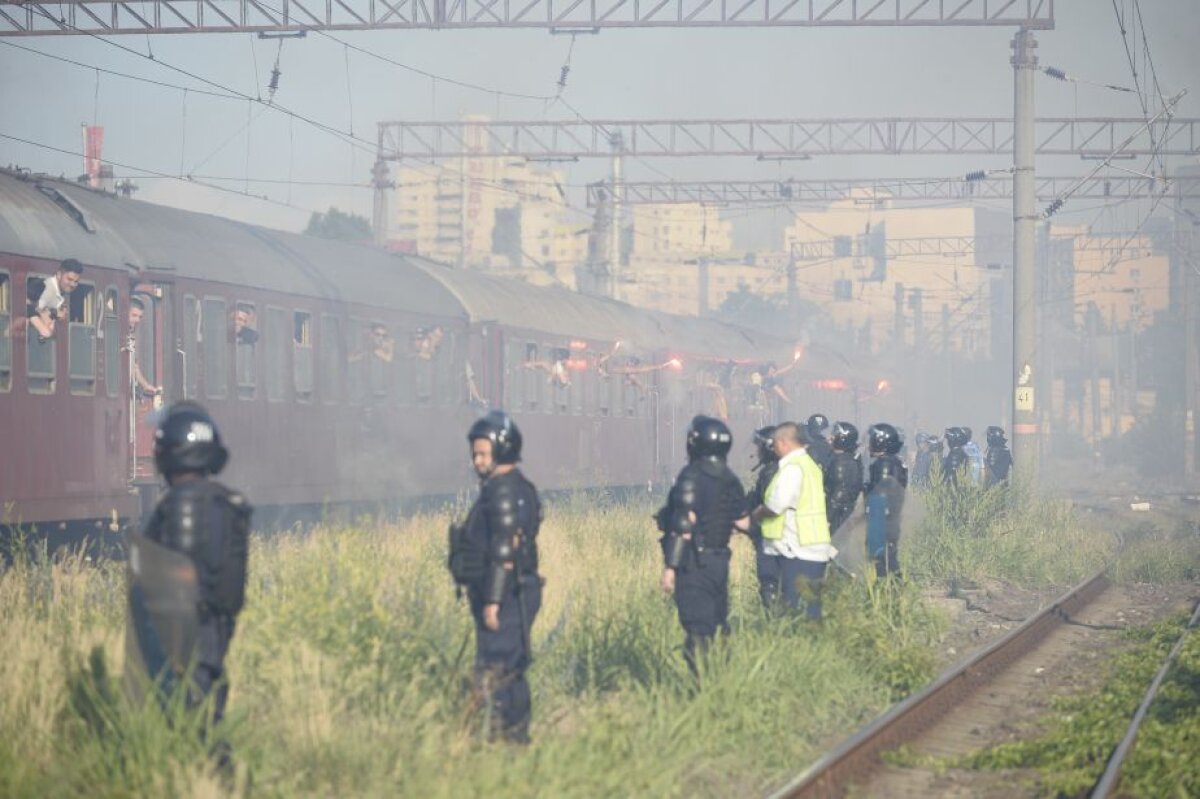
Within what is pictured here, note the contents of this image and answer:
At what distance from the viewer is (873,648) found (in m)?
12.7

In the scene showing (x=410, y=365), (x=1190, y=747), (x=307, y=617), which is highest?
(x=410, y=365)

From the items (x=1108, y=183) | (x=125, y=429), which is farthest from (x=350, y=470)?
(x=1108, y=183)

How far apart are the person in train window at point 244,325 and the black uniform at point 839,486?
7.33 meters

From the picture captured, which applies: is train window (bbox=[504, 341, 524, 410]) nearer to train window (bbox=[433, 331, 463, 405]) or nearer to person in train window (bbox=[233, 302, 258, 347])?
train window (bbox=[433, 331, 463, 405])

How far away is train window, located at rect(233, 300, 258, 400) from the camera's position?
61.5ft

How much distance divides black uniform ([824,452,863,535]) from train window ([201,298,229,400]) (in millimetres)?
7037

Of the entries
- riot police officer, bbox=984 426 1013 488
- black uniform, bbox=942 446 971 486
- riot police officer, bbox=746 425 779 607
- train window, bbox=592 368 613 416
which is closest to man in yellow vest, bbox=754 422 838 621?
riot police officer, bbox=746 425 779 607

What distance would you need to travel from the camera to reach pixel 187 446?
7094 millimetres

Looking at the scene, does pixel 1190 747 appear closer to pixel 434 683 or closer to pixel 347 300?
pixel 434 683

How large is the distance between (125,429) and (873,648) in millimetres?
7911

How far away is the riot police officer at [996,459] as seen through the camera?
961 inches

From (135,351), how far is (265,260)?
12.1 feet

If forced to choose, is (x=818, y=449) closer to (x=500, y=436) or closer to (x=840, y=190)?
(x=500, y=436)

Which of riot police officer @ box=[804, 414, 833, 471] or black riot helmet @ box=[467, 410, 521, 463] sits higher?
black riot helmet @ box=[467, 410, 521, 463]
